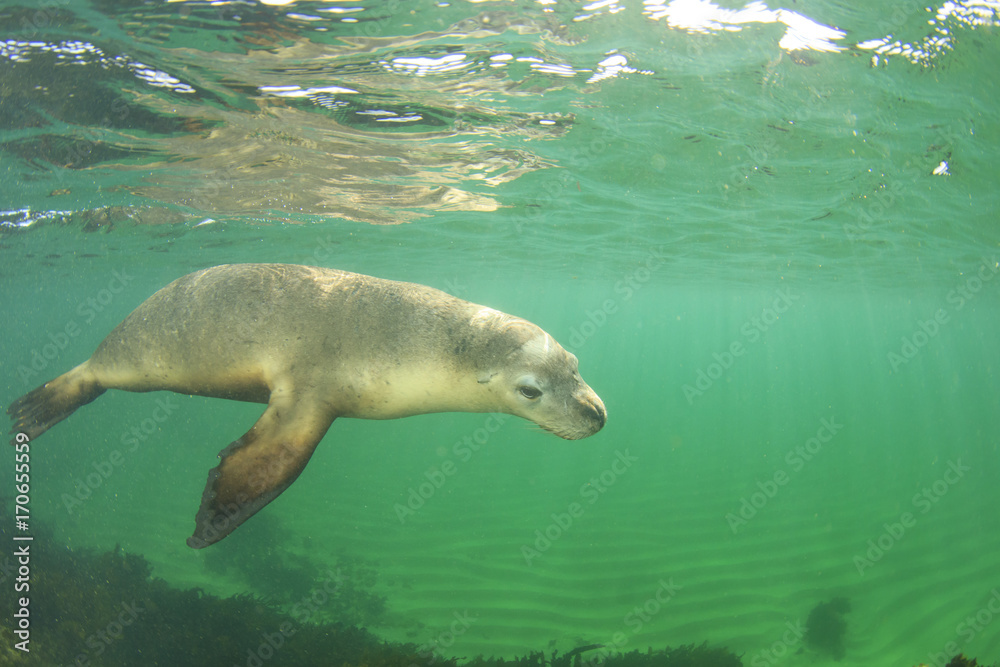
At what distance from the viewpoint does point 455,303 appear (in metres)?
3.60

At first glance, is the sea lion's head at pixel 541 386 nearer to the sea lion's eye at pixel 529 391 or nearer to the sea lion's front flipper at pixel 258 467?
the sea lion's eye at pixel 529 391

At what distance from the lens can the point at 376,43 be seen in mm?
5133

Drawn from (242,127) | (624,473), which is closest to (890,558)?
(624,473)

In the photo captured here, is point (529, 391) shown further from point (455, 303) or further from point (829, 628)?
point (829, 628)

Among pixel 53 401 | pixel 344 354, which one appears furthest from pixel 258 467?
pixel 53 401

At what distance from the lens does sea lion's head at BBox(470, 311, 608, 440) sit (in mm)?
3111

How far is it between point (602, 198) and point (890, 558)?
927cm

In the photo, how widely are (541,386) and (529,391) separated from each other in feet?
0.27

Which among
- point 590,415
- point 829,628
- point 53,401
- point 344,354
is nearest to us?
point 590,415

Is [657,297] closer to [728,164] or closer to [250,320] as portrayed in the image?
[728,164]

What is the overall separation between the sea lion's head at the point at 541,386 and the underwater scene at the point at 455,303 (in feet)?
0.06

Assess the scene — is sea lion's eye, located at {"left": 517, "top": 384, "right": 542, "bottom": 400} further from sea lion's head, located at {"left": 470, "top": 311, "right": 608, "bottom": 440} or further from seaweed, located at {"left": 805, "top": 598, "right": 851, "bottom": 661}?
seaweed, located at {"left": 805, "top": 598, "right": 851, "bottom": 661}

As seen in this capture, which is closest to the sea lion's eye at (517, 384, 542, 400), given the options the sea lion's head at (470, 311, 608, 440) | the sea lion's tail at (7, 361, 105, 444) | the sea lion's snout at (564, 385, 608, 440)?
the sea lion's head at (470, 311, 608, 440)

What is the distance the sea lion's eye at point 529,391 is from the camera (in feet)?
10.2
